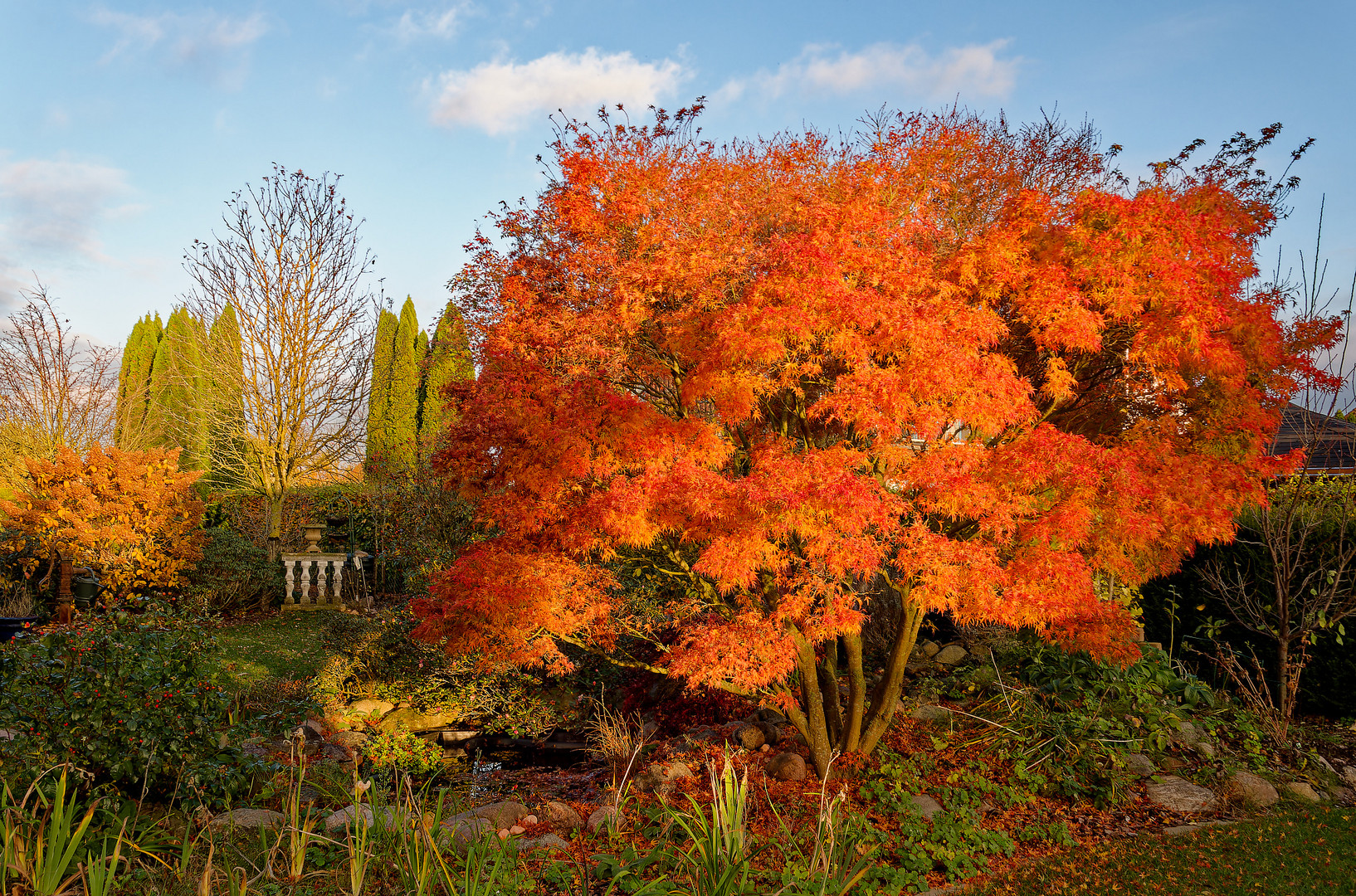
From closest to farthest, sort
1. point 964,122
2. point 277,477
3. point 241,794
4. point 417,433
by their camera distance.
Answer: point 241,794, point 964,122, point 277,477, point 417,433

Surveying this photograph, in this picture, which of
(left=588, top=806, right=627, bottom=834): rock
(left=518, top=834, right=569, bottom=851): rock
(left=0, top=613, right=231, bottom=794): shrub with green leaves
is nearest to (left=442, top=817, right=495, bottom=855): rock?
(left=518, top=834, right=569, bottom=851): rock

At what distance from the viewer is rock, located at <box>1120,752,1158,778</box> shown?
6.10 meters

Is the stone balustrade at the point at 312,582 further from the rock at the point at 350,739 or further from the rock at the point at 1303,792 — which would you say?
the rock at the point at 1303,792

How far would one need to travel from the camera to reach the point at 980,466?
486 cm

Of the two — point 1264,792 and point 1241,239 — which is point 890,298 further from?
point 1264,792

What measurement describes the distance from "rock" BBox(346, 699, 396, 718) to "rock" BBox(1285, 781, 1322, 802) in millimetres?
8171

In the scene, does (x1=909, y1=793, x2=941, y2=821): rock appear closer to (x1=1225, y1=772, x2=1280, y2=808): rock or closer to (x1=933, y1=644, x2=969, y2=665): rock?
(x1=1225, y1=772, x2=1280, y2=808): rock

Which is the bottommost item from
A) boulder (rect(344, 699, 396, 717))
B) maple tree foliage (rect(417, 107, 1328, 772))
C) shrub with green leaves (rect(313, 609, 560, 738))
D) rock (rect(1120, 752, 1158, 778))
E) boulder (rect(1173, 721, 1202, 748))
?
boulder (rect(344, 699, 396, 717))

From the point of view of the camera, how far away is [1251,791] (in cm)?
593

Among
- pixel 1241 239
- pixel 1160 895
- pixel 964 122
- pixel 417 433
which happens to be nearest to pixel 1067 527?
pixel 1160 895

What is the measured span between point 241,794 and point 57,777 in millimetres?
1300

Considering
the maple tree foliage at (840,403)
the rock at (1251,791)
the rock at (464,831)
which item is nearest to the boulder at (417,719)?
the maple tree foliage at (840,403)

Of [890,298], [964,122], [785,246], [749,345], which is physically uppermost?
[964,122]

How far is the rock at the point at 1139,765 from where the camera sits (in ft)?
20.0
